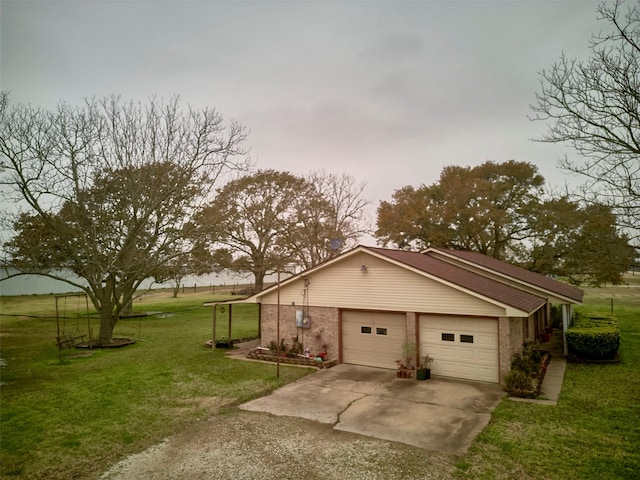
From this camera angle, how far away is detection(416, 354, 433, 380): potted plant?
47.5 feet

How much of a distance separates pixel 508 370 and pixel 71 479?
1289 centimetres

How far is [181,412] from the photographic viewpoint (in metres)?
11.3

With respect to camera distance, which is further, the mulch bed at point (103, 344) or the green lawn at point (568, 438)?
the mulch bed at point (103, 344)

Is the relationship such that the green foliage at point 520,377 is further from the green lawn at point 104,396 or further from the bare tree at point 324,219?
the bare tree at point 324,219

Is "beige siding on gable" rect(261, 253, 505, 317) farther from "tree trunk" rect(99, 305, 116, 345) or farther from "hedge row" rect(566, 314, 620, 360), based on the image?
"tree trunk" rect(99, 305, 116, 345)

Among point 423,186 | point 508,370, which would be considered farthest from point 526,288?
point 423,186

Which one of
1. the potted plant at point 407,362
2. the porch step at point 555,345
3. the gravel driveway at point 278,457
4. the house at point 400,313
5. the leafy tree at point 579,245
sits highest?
the leafy tree at point 579,245

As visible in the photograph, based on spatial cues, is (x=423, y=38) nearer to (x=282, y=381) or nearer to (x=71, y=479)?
(x=282, y=381)

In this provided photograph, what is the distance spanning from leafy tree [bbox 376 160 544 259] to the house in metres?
17.9

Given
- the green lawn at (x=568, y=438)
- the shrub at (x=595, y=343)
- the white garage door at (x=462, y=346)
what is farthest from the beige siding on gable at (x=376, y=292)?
the shrub at (x=595, y=343)

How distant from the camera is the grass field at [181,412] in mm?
7992

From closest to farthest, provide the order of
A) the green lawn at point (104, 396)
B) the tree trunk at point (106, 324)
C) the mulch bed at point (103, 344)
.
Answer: the green lawn at point (104, 396)
the mulch bed at point (103, 344)
the tree trunk at point (106, 324)

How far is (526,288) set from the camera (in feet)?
65.0

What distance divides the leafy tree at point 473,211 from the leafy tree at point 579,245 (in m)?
2.46
